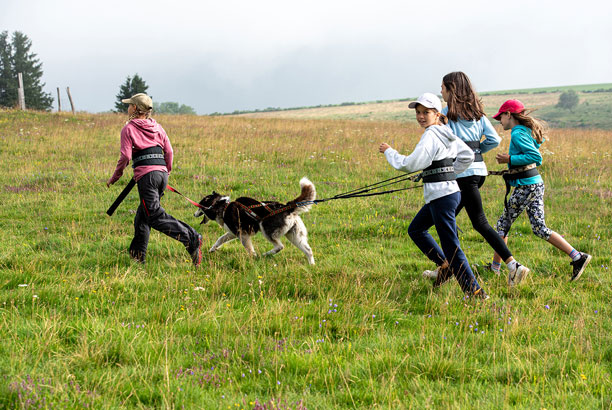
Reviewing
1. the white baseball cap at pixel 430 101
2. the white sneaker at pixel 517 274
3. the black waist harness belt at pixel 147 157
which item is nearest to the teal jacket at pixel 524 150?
the white sneaker at pixel 517 274

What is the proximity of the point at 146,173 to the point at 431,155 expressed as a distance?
3908 mm

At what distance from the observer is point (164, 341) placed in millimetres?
3740

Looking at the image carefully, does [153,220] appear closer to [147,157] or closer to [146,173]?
[146,173]

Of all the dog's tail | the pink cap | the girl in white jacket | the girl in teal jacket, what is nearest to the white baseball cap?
the girl in white jacket

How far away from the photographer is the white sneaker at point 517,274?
17.6 feet

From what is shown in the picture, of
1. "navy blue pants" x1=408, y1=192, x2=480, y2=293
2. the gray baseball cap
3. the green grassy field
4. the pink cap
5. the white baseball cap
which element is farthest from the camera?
the gray baseball cap

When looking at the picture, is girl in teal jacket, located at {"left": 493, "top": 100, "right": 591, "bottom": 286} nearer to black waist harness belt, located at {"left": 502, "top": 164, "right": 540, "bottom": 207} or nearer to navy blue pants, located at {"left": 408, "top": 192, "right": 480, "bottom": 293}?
black waist harness belt, located at {"left": 502, "top": 164, "right": 540, "bottom": 207}

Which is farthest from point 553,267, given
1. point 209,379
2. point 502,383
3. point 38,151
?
point 38,151

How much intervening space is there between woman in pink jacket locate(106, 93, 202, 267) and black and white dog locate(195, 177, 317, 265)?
646 mm

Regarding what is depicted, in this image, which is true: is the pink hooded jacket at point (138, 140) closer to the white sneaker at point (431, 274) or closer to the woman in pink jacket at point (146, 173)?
the woman in pink jacket at point (146, 173)

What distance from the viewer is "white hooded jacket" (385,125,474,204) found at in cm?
464

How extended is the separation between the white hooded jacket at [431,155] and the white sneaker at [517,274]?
1365mm

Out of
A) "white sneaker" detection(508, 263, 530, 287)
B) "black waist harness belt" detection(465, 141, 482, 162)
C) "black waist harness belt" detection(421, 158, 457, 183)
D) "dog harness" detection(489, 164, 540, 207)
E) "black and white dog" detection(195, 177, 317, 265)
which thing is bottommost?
"white sneaker" detection(508, 263, 530, 287)

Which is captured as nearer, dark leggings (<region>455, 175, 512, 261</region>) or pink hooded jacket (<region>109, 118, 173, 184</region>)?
dark leggings (<region>455, 175, 512, 261</region>)
